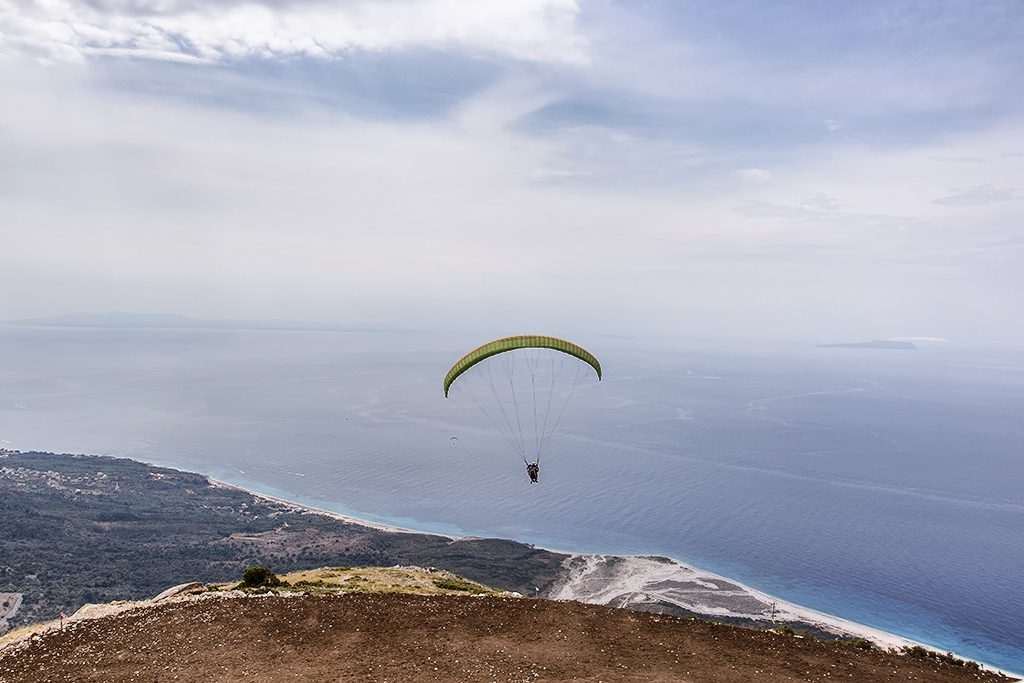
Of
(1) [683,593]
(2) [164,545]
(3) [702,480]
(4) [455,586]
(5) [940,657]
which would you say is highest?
(5) [940,657]

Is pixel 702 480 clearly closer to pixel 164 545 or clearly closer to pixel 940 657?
pixel 164 545

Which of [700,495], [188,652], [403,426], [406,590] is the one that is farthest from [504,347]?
[403,426]

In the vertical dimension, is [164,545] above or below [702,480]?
below

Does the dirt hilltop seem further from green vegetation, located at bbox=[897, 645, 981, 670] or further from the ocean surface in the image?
the ocean surface

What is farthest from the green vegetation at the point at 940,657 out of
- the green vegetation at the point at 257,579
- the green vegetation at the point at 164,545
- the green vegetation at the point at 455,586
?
the green vegetation at the point at 164,545

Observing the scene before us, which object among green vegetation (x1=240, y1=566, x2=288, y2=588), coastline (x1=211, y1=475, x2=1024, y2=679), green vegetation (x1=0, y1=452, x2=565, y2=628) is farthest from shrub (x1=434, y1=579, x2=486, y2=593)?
green vegetation (x1=0, y1=452, x2=565, y2=628)

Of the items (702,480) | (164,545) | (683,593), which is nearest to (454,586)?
(683,593)
